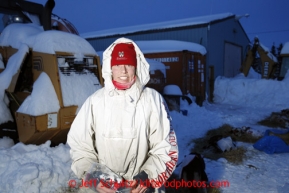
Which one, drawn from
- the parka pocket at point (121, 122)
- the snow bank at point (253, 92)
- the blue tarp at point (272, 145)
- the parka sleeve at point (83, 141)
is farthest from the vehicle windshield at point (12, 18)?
the snow bank at point (253, 92)

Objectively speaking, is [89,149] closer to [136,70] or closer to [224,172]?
[136,70]

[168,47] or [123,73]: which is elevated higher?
[168,47]

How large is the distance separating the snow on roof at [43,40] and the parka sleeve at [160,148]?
9.82 feet

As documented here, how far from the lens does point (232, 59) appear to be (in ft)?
60.0

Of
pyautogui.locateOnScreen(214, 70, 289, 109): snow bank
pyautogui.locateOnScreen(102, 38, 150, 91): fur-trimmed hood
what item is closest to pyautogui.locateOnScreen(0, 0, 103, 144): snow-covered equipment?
pyautogui.locateOnScreen(102, 38, 150, 91): fur-trimmed hood

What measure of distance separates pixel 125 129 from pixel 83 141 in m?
0.37

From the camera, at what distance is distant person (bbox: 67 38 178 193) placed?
175 centimetres

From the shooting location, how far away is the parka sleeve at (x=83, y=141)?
5.87 feet

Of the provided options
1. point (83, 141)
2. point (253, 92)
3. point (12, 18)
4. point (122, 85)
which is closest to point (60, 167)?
point (83, 141)

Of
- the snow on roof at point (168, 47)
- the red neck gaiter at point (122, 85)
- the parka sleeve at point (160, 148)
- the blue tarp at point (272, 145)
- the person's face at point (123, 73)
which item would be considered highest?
the snow on roof at point (168, 47)

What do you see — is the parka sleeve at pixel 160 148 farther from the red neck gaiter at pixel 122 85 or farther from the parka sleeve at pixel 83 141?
the parka sleeve at pixel 83 141

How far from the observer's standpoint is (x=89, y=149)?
1.84 metres

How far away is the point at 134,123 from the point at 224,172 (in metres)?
3.29

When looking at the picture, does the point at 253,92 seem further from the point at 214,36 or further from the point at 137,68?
the point at 137,68
